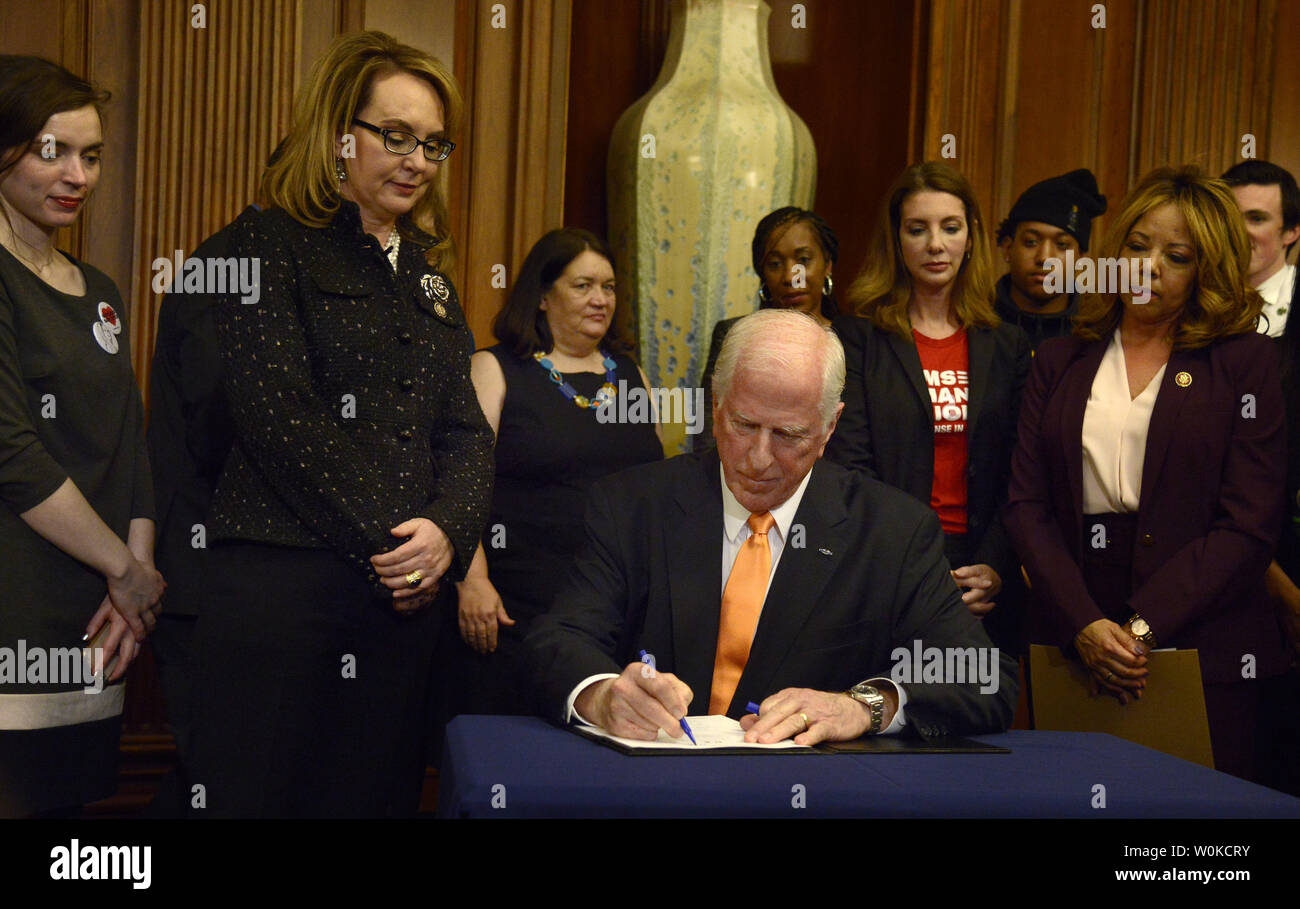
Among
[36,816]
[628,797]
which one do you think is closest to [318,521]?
[36,816]

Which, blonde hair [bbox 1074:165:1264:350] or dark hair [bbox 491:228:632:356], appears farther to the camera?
dark hair [bbox 491:228:632:356]

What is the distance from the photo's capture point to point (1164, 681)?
7.95 ft

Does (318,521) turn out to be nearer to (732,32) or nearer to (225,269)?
(225,269)

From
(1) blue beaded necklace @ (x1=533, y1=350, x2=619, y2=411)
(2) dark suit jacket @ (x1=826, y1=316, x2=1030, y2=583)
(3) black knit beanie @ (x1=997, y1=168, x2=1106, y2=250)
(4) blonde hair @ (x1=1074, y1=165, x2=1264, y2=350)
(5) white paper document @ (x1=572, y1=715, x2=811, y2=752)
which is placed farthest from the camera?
(3) black knit beanie @ (x1=997, y1=168, x2=1106, y2=250)

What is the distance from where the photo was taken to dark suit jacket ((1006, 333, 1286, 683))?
8.96ft

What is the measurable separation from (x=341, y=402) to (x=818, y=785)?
1.26 meters

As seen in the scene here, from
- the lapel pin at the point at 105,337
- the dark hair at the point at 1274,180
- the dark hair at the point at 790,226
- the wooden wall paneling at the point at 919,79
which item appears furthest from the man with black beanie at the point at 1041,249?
the lapel pin at the point at 105,337

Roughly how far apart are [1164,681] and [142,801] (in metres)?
2.68

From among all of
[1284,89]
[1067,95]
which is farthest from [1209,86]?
[1067,95]

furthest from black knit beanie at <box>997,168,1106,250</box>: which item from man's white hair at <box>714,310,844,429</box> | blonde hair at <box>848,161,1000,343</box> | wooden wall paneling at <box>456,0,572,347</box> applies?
man's white hair at <box>714,310,844,429</box>

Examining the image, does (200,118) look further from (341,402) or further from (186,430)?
(341,402)

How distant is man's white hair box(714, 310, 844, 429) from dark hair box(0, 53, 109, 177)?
4.49ft

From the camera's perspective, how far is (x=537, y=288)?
11.5ft

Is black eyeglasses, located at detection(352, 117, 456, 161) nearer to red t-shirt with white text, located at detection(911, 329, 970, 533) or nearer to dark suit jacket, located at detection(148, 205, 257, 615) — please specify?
dark suit jacket, located at detection(148, 205, 257, 615)
